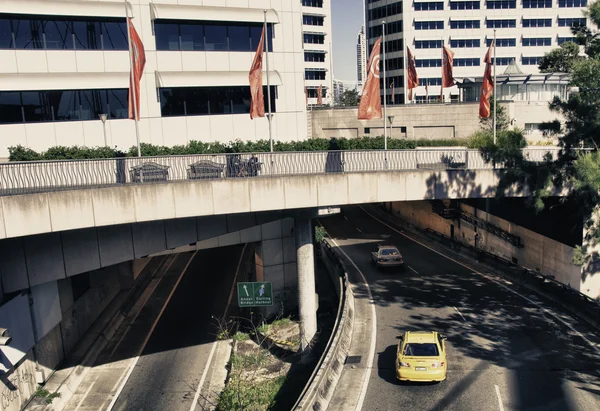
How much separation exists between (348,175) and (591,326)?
12.5m

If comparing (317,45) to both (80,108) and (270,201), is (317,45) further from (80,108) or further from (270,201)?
(270,201)

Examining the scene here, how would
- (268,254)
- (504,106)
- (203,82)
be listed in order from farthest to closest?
(504,106)
(203,82)
(268,254)

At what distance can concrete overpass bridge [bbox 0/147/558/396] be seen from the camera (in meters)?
20.2

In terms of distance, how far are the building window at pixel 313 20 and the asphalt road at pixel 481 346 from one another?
74.9 metres

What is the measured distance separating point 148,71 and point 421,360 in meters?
23.4

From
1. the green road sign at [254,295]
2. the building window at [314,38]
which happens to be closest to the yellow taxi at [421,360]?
the green road sign at [254,295]

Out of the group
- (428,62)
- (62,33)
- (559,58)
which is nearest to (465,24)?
(428,62)

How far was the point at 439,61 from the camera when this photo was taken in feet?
300

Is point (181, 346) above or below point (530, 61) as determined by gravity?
below

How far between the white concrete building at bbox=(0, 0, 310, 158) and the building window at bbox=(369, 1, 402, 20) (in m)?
59.0

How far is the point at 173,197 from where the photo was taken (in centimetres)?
2200

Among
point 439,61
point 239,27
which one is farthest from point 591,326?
point 439,61

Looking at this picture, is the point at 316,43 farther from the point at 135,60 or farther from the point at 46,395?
the point at 46,395

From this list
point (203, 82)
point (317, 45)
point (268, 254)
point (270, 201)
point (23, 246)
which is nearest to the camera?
point (23, 246)
